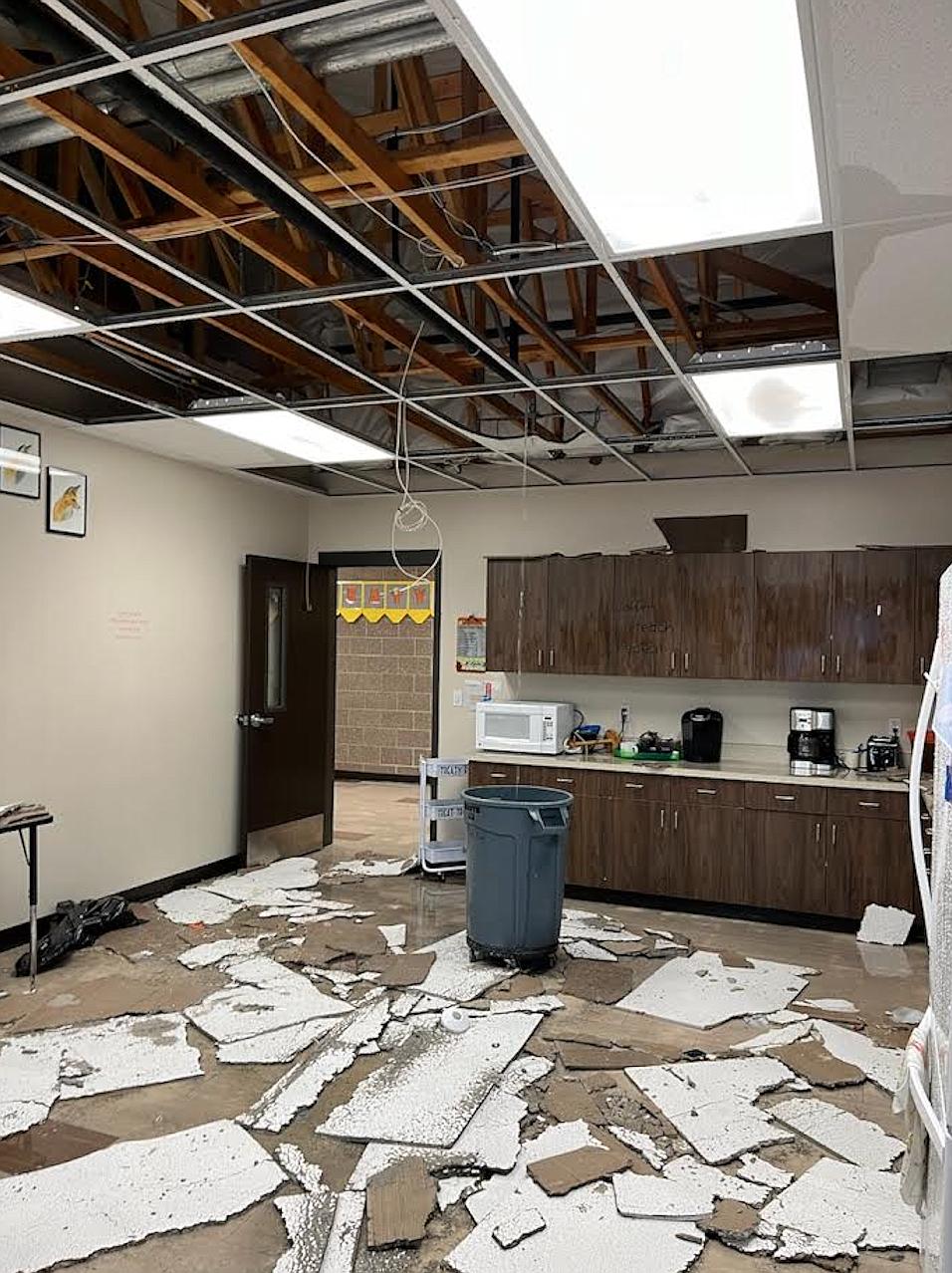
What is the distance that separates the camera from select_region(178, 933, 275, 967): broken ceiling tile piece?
496 cm

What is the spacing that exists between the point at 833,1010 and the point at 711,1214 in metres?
1.85

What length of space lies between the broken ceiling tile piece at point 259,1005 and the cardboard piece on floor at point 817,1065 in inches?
74.3

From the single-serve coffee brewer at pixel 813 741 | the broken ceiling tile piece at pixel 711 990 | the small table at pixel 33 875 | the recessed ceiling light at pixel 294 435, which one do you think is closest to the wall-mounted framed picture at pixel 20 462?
the recessed ceiling light at pixel 294 435

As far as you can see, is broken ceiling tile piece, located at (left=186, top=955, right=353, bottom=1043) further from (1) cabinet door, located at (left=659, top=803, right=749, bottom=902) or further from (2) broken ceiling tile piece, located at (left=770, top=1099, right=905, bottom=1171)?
(1) cabinet door, located at (left=659, top=803, right=749, bottom=902)

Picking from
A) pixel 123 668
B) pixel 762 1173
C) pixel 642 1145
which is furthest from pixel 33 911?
pixel 762 1173

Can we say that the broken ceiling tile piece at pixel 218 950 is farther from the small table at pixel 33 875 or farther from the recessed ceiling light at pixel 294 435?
the recessed ceiling light at pixel 294 435

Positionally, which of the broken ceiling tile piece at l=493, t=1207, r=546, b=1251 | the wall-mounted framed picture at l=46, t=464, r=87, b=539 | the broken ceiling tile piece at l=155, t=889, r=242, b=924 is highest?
the wall-mounted framed picture at l=46, t=464, r=87, b=539

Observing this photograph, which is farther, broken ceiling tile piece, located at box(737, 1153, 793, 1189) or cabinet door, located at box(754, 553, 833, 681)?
cabinet door, located at box(754, 553, 833, 681)

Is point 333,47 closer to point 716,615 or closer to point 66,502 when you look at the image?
point 66,502

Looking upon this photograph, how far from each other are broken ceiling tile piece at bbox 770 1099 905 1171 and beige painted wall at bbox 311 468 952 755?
10.1ft

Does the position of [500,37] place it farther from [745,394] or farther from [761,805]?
[761,805]

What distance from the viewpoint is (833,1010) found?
447cm

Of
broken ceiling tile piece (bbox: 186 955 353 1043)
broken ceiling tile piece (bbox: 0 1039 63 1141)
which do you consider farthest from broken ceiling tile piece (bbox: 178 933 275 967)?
broken ceiling tile piece (bbox: 0 1039 63 1141)

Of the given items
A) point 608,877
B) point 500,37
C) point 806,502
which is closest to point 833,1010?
point 608,877
